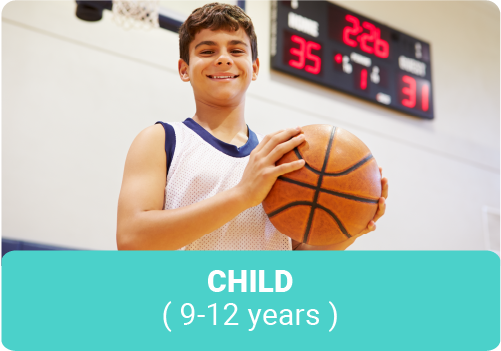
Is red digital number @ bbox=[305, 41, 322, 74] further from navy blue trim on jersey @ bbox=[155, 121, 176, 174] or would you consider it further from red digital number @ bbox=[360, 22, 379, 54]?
navy blue trim on jersey @ bbox=[155, 121, 176, 174]

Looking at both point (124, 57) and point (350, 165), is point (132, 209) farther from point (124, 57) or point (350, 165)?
point (124, 57)

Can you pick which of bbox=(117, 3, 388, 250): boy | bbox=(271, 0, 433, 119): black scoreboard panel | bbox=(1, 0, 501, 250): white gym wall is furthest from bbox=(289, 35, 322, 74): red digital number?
bbox=(117, 3, 388, 250): boy

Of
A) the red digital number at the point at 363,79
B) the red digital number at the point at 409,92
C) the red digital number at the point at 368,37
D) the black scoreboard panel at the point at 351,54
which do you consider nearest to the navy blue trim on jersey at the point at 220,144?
the black scoreboard panel at the point at 351,54

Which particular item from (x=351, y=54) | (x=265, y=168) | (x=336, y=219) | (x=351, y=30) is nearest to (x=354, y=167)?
(x=336, y=219)

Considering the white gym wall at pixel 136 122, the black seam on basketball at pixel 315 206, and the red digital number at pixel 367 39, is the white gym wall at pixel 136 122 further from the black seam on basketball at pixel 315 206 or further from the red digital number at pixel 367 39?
the black seam on basketball at pixel 315 206

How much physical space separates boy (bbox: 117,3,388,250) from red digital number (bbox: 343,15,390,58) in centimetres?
272

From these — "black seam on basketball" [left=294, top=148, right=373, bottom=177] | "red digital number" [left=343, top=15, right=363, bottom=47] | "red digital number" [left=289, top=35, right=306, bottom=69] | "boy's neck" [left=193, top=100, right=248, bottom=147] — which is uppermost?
"red digital number" [left=343, top=15, right=363, bottom=47]

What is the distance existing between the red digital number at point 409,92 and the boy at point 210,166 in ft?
9.94

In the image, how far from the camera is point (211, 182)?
4.07 ft

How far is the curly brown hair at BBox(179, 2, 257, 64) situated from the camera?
4.43 ft

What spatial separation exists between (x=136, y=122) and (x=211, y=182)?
2.00 metres

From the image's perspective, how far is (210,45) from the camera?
1.34m

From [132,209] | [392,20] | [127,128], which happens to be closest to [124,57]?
[127,128]

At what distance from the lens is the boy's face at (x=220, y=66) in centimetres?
132
